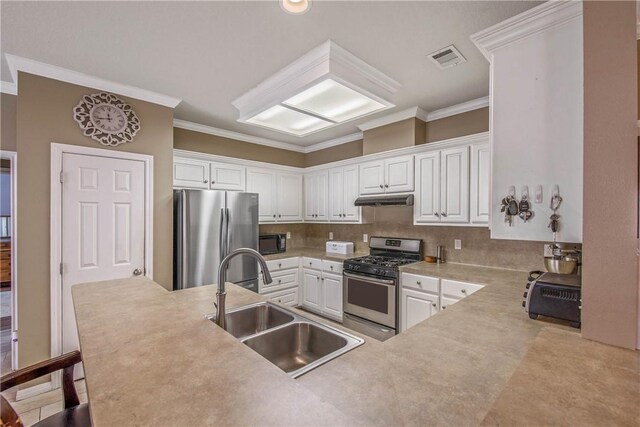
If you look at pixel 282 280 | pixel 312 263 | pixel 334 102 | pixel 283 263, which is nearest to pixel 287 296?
pixel 282 280

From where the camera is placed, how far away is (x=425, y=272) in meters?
2.78

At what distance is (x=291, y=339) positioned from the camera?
60.0 inches

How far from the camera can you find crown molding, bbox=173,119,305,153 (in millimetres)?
3652

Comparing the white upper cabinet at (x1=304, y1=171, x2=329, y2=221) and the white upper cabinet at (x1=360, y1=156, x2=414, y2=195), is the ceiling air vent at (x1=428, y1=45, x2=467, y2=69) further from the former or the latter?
the white upper cabinet at (x1=304, y1=171, x2=329, y2=221)

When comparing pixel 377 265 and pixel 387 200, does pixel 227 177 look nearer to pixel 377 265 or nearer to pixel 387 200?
pixel 387 200

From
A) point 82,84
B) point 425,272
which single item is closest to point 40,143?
point 82,84

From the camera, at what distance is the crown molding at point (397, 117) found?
10.6ft

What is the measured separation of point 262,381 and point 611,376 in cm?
101

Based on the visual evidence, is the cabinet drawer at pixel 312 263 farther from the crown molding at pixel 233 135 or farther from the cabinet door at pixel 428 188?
the crown molding at pixel 233 135

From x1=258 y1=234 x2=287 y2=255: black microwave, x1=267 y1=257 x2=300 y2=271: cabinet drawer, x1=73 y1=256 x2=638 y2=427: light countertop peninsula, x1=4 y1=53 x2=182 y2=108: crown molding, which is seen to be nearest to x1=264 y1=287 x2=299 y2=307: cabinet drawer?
x1=267 y1=257 x2=300 y2=271: cabinet drawer

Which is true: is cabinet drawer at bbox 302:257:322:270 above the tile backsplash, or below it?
below

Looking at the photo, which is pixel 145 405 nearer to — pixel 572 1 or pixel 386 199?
pixel 572 1

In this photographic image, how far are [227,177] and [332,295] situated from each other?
2.09 m

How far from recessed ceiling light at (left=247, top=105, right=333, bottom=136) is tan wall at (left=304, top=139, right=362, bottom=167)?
933mm
